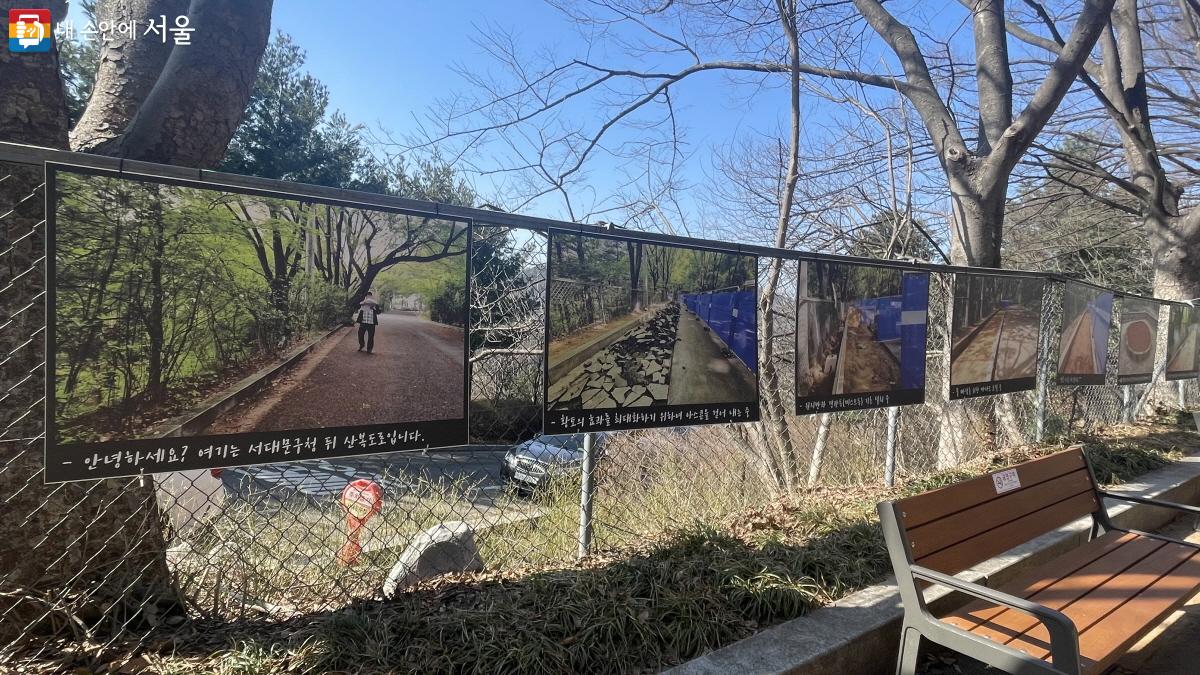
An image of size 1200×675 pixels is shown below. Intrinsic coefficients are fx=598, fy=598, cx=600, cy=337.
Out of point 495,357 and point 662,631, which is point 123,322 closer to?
point 495,357

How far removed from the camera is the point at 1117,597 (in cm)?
251

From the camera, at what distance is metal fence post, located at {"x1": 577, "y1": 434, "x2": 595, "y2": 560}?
2.90 meters

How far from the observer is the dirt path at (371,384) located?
2.07 meters

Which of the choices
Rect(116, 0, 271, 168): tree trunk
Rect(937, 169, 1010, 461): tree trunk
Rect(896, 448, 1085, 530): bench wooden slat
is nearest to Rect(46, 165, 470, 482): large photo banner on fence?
Rect(116, 0, 271, 168): tree trunk

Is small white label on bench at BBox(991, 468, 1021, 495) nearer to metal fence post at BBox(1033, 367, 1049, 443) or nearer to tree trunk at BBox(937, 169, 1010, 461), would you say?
tree trunk at BBox(937, 169, 1010, 461)

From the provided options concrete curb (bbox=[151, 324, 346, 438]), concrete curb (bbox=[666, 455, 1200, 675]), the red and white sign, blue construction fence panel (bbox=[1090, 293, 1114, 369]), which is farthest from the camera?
blue construction fence panel (bbox=[1090, 293, 1114, 369])

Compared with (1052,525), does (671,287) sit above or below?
above

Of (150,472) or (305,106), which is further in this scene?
(305,106)

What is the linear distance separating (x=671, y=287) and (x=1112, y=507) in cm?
364

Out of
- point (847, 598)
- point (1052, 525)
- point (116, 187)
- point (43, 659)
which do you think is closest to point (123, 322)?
point (116, 187)

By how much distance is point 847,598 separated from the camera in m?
2.74

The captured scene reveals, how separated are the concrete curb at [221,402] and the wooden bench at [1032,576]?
2268 mm

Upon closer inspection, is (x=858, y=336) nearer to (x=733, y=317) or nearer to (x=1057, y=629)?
(x=733, y=317)

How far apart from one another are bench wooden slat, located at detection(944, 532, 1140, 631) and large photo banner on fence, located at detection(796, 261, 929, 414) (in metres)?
1.27
